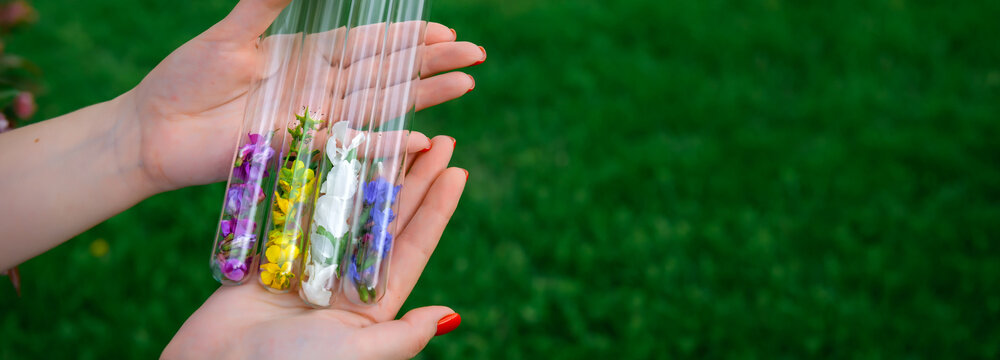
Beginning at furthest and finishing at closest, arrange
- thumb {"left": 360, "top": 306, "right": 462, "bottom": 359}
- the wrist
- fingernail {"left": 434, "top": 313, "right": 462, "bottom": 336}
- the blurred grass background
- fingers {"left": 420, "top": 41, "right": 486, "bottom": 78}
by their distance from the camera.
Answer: the blurred grass background
fingers {"left": 420, "top": 41, "right": 486, "bottom": 78}
the wrist
fingernail {"left": 434, "top": 313, "right": 462, "bottom": 336}
thumb {"left": 360, "top": 306, "right": 462, "bottom": 359}

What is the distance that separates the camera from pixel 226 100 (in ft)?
6.00

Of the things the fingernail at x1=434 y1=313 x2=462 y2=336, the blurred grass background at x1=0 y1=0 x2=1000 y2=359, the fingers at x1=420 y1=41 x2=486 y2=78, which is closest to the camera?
the fingernail at x1=434 y1=313 x2=462 y2=336

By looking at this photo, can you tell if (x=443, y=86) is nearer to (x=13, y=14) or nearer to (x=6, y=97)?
(x=6, y=97)

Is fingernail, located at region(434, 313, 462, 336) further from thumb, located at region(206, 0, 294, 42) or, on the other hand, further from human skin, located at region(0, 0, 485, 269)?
thumb, located at region(206, 0, 294, 42)

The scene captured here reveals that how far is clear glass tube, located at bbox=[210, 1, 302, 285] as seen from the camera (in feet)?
5.54

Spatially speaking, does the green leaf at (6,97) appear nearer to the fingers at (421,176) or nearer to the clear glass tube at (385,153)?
the clear glass tube at (385,153)

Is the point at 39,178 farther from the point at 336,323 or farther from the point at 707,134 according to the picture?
the point at 707,134

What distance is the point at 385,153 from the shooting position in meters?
1.77

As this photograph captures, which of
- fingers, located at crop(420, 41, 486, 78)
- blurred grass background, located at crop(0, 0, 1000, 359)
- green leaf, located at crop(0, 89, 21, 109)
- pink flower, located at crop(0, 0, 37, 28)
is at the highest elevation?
fingers, located at crop(420, 41, 486, 78)

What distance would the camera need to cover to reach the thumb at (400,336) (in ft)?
4.70

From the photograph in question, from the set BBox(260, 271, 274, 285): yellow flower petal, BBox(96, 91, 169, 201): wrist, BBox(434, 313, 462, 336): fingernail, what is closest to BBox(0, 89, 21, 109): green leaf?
BBox(96, 91, 169, 201): wrist

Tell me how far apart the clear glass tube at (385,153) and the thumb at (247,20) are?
299mm

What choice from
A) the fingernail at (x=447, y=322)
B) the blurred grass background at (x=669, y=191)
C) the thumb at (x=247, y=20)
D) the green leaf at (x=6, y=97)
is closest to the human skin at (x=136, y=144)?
the thumb at (x=247, y=20)

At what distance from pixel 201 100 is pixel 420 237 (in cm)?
66
